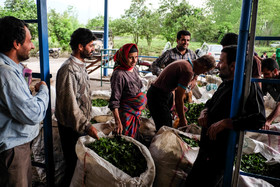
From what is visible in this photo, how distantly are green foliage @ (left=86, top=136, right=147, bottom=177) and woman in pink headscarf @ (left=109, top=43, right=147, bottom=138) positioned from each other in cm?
23

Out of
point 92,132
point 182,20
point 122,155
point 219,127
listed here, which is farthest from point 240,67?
point 182,20

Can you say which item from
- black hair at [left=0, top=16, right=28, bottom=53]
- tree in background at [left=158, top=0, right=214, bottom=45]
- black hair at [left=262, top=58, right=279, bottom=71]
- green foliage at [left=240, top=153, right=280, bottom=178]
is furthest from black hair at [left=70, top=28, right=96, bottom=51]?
tree in background at [left=158, top=0, right=214, bottom=45]

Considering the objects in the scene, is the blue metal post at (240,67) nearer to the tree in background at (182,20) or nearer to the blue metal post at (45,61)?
the blue metal post at (45,61)

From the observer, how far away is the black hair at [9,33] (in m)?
1.49

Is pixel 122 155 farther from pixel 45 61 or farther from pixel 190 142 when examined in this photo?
pixel 45 61

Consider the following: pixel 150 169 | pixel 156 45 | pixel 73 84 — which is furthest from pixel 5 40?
pixel 156 45

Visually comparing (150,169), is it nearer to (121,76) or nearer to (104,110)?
(121,76)

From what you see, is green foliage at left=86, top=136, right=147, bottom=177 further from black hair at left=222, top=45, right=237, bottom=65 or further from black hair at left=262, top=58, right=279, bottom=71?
black hair at left=262, top=58, right=279, bottom=71

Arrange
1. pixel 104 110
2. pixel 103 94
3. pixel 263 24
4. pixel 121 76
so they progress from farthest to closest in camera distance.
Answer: pixel 263 24
pixel 103 94
pixel 104 110
pixel 121 76

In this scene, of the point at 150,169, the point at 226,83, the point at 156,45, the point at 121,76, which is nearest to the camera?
the point at 226,83

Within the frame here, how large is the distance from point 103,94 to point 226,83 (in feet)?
12.3

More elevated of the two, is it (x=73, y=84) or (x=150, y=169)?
(x=73, y=84)

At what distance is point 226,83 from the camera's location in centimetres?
175

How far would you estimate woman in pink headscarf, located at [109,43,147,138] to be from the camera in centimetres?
251
